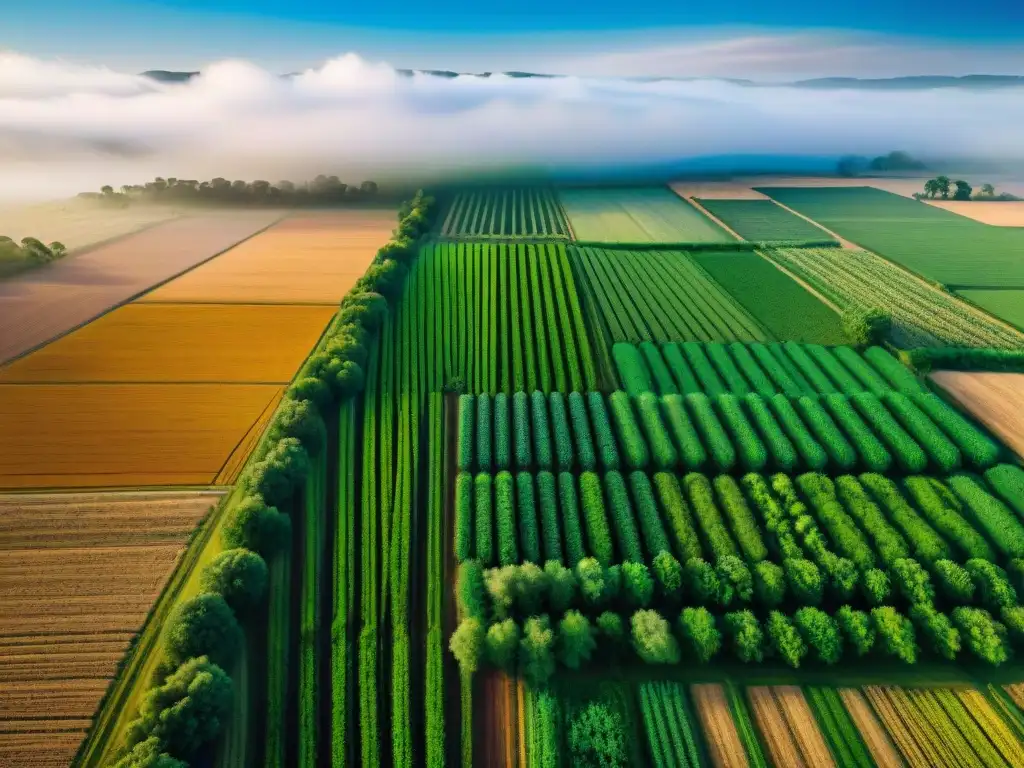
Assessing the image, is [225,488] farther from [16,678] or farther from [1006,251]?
[1006,251]

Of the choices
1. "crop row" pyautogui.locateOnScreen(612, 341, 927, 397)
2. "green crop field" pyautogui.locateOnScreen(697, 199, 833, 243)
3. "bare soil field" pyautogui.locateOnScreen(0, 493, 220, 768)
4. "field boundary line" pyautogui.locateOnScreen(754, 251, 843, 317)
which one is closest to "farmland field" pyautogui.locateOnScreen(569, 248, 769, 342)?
"crop row" pyautogui.locateOnScreen(612, 341, 927, 397)

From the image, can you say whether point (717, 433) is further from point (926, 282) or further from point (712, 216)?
point (712, 216)

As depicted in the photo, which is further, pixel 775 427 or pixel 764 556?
pixel 775 427

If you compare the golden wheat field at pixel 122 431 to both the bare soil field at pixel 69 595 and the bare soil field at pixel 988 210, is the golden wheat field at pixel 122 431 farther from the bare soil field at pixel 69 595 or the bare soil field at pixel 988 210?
the bare soil field at pixel 988 210

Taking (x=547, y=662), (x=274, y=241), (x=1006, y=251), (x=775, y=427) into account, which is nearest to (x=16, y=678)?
(x=547, y=662)

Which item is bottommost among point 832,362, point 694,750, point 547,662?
point 694,750

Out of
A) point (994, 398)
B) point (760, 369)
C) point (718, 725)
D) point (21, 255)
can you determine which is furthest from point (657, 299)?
point (21, 255)
